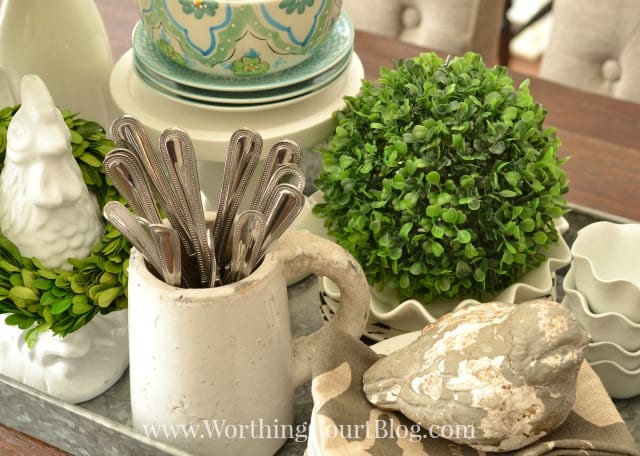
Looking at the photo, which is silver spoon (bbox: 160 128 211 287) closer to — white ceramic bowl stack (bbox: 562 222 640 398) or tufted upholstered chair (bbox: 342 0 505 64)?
white ceramic bowl stack (bbox: 562 222 640 398)

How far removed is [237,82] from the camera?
59 centimetres

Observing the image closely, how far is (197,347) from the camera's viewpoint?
46 centimetres

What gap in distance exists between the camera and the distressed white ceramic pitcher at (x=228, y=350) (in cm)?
45

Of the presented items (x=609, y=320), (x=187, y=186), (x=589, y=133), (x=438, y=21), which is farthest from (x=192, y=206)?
(x=438, y=21)

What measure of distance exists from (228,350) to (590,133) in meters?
0.51

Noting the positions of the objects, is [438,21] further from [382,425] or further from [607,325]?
[382,425]

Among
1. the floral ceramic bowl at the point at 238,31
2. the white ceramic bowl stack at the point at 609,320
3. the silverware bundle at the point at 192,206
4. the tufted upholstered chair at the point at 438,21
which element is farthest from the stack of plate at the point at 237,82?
the tufted upholstered chair at the point at 438,21

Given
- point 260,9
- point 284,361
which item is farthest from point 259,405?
point 260,9

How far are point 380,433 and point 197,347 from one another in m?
0.11

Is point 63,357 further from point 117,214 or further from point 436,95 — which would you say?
point 436,95

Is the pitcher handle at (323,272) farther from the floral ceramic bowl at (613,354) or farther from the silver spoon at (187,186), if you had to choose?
the floral ceramic bowl at (613,354)

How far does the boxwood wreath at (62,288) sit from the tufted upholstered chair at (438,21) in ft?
2.57

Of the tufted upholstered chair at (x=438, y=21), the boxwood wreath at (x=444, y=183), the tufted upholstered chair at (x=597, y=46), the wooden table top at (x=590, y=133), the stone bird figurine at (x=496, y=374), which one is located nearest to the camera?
the stone bird figurine at (x=496, y=374)

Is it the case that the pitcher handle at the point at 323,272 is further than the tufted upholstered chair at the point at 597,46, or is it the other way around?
the tufted upholstered chair at the point at 597,46
